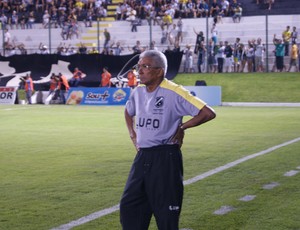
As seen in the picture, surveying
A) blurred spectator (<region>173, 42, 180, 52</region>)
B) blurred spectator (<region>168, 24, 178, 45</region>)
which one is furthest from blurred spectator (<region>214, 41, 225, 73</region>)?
blurred spectator (<region>168, 24, 178, 45</region>)

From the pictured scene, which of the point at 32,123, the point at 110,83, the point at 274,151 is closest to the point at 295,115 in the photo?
the point at 32,123

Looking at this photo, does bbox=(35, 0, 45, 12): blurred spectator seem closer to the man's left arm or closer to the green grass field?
the green grass field

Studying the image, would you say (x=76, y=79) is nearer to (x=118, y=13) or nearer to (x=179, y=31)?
(x=179, y=31)

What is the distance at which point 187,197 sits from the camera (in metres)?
8.61

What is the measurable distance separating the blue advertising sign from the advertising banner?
9.64 feet

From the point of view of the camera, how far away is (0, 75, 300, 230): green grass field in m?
7.48

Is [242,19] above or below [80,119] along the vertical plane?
above

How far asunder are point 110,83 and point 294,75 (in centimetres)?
934

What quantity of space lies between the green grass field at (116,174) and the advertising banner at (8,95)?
13842 millimetres

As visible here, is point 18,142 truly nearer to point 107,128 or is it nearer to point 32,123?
point 107,128

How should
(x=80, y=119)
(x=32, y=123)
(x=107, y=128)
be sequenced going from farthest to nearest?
(x=80, y=119), (x=32, y=123), (x=107, y=128)

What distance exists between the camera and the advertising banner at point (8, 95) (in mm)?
34422

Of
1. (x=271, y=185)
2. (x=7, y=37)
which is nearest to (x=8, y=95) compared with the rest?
(x=7, y=37)

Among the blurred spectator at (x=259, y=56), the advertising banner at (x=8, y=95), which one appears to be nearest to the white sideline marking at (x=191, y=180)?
the blurred spectator at (x=259, y=56)
